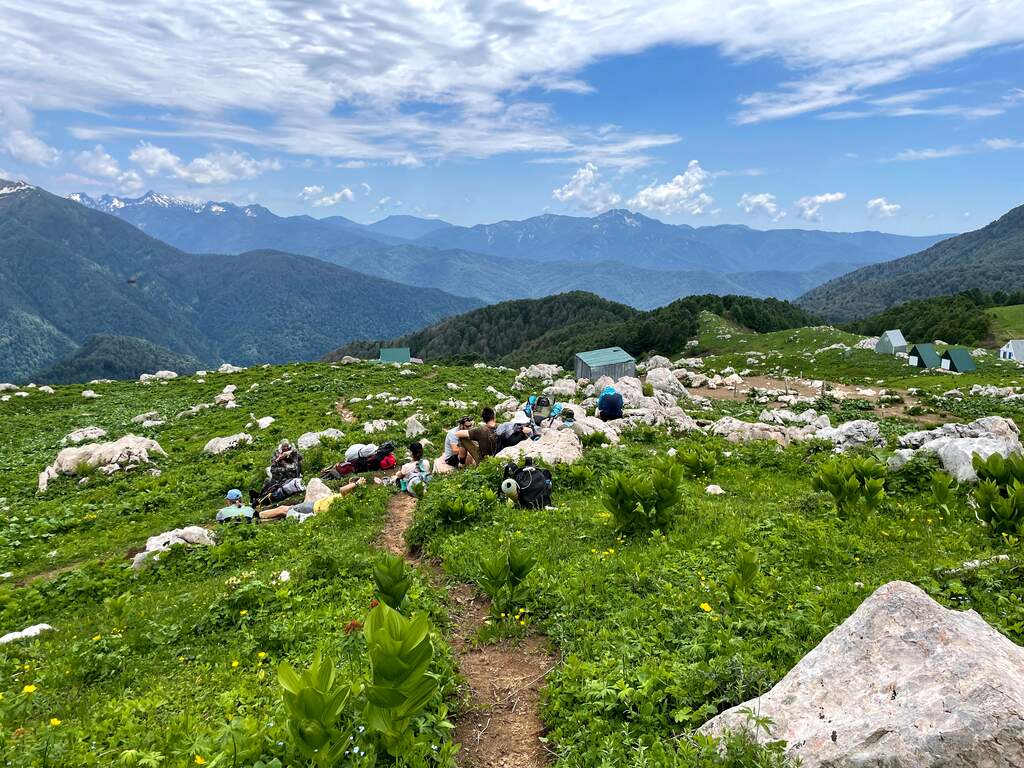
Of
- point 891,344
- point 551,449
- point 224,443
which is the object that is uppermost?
point 891,344

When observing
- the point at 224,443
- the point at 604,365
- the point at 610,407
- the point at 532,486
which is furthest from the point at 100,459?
the point at 604,365

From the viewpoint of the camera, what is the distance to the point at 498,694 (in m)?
6.77

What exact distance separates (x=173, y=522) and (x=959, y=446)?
20820 mm

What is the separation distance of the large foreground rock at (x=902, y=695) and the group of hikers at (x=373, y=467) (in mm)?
11534

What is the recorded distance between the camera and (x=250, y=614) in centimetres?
863

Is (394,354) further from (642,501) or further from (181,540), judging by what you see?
(642,501)

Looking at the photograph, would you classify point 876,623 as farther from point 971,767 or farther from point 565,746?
point 565,746

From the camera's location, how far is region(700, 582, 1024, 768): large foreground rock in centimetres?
387

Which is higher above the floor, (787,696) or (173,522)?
(787,696)

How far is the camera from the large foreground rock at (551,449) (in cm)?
1578

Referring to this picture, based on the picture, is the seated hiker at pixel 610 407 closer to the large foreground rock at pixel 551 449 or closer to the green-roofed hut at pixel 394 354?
the large foreground rock at pixel 551 449

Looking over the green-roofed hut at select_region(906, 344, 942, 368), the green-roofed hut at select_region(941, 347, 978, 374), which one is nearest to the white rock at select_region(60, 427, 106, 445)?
the green-roofed hut at select_region(906, 344, 942, 368)

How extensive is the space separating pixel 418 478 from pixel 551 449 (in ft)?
13.5

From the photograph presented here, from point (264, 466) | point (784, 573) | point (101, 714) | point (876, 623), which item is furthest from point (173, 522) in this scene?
point (876, 623)
